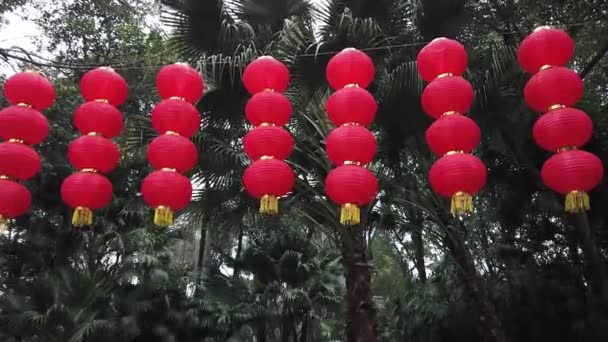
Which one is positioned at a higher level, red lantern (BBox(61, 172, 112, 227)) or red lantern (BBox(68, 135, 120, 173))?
red lantern (BBox(68, 135, 120, 173))

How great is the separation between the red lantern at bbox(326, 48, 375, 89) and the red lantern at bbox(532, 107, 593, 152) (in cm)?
128

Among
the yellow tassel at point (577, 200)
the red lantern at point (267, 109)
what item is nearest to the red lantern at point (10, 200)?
the red lantern at point (267, 109)

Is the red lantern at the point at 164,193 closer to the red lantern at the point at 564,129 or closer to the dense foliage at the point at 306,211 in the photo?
the dense foliage at the point at 306,211

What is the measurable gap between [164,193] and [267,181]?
73 centimetres

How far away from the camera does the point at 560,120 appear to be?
3445mm

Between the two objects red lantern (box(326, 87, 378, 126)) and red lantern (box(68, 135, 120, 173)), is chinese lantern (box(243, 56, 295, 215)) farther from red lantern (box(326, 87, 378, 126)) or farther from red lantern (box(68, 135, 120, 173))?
red lantern (box(68, 135, 120, 173))

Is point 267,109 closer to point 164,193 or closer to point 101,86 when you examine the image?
point 164,193

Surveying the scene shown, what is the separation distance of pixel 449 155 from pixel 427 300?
16.3ft

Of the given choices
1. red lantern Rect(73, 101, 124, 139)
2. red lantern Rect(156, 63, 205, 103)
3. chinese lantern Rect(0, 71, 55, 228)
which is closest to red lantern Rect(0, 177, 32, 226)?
chinese lantern Rect(0, 71, 55, 228)

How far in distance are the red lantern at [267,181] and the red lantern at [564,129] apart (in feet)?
5.79

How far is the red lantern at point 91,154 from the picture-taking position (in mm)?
3764

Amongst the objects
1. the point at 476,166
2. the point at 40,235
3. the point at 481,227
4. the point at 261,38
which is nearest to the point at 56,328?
the point at 40,235

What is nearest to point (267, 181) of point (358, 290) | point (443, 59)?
point (443, 59)

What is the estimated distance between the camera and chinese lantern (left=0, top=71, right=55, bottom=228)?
375 cm
